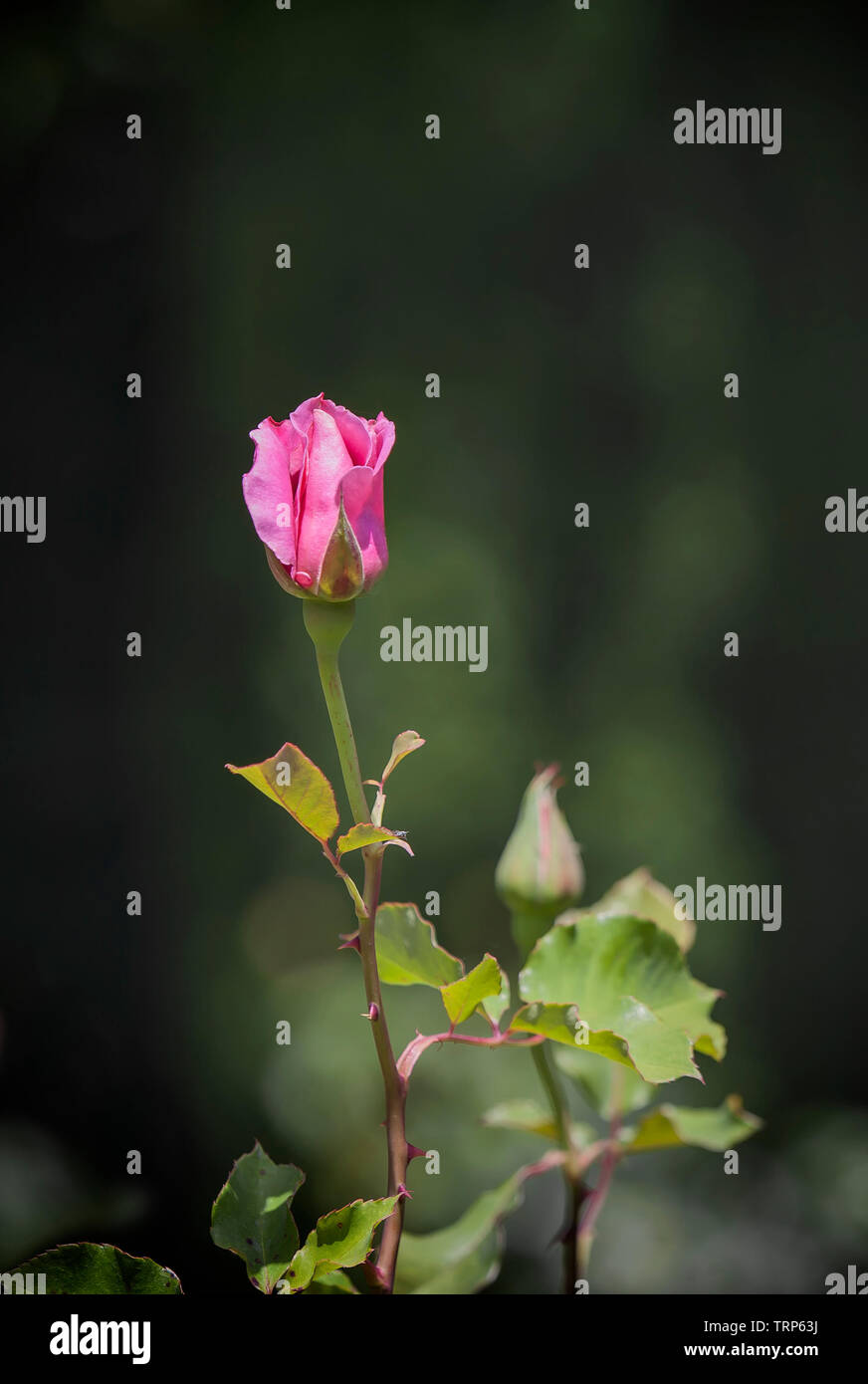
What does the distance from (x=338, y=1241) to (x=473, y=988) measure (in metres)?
0.08

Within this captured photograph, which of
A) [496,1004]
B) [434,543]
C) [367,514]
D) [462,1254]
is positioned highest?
[434,543]

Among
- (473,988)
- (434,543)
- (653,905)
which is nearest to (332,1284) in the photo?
(473,988)

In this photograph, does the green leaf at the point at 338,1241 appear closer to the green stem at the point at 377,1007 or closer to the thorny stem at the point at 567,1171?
the green stem at the point at 377,1007

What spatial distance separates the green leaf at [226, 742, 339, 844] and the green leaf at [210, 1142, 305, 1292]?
118 mm

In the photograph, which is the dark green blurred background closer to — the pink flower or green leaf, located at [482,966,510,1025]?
green leaf, located at [482,966,510,1025]

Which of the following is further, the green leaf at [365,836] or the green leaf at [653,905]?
the green leaf at [653,905]

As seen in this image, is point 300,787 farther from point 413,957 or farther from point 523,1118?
point 523,1118

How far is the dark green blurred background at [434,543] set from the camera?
171 centimetres

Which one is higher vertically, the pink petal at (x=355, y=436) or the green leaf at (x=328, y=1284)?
the pink petal at (x=355, y=436)

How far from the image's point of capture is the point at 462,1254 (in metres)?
0.50

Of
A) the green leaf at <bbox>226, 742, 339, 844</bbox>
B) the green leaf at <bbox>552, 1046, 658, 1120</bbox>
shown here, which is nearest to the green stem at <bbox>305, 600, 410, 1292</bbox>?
the green leaf at <bbox>226, 742, 339, 844</bbox>

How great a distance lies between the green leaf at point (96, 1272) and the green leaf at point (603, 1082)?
0.28 m

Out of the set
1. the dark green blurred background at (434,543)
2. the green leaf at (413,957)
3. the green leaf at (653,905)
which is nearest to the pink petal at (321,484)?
the green leaf at (413,957)

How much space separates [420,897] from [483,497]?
26.0 inches
